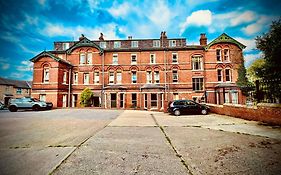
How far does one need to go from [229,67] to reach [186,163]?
80.6 ft

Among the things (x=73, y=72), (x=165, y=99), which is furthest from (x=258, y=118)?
(x=73, y=72)

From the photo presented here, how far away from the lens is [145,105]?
2333 centimetres

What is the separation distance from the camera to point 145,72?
80.0 ft

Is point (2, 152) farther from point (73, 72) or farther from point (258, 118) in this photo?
point (73, 72)

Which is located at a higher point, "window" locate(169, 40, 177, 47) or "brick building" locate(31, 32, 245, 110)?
"window" locate(169, 40, 177, 47)

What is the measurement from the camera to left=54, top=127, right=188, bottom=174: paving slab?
3201mm

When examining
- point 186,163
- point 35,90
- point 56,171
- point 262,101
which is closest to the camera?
point 56,171

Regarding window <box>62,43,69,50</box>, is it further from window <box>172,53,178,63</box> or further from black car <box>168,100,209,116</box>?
black car <box>168,100,209,116</box>

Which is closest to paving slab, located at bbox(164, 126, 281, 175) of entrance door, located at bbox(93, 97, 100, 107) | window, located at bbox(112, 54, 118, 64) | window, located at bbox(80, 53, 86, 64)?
entrance door, located at bbox(93, 97, 100, 107)

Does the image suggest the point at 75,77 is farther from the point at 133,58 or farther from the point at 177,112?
the point at 177,112

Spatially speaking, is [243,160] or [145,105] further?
[145,105]

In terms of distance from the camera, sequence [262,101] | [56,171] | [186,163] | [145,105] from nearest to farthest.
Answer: [56,171] → [186,163] → [262,101] → [145,105]

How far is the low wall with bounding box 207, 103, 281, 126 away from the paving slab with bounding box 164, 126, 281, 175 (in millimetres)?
3435

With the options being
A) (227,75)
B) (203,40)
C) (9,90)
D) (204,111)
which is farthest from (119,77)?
(9,90)
